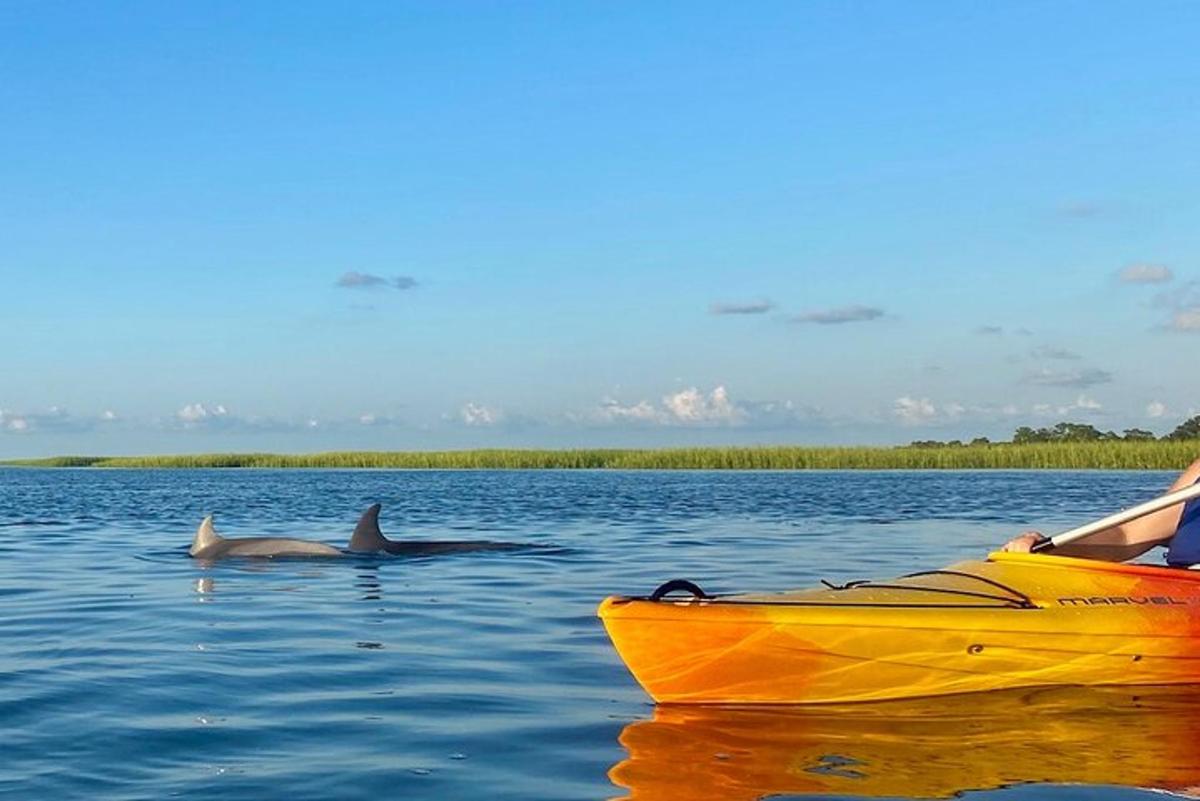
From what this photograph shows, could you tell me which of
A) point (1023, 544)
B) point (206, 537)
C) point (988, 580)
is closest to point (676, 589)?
point (988, 580)

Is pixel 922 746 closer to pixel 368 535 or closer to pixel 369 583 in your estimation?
pixel 369 583

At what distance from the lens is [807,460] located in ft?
158

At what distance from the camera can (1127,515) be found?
25.2ft

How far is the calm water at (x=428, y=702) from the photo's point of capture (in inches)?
209

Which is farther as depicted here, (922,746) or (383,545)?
(383,545)

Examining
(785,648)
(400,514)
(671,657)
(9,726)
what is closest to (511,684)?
(671,657)

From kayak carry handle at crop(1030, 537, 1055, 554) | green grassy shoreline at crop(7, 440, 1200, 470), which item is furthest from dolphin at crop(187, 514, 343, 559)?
green grassy shoreline at crop(7, 440, 1200, 470)

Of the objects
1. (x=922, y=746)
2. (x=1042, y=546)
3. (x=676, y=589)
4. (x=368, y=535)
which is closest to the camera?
(x=922, y=746)

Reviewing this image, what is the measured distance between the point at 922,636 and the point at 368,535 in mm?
9190

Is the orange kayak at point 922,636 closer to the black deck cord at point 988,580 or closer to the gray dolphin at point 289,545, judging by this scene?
the black deck cord at point 988,580

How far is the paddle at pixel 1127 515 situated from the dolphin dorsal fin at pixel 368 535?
8.70 metres

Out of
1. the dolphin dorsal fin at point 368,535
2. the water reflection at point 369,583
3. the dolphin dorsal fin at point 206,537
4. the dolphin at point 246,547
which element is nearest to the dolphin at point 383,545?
the dolphin dorsal fin at point 368,535

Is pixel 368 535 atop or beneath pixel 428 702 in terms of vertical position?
atop

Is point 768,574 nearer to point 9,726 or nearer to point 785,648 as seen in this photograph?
point 785,648
